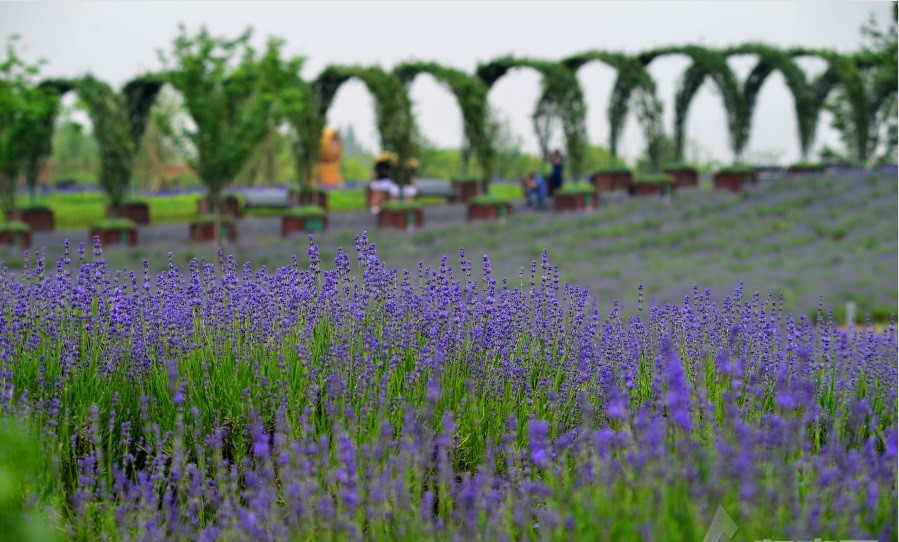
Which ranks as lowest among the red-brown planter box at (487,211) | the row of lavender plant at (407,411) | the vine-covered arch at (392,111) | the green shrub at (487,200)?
the row of lavender plant at (407,411)

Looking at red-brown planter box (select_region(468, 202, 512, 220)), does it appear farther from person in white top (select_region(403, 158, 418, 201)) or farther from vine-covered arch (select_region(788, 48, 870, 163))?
vine-covered arch (select_region(788, 48, 870, 163))

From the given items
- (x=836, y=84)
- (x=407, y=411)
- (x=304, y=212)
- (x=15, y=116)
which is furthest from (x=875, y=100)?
(x=407, y=411)

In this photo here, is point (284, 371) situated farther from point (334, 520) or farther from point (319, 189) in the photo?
point (319, 189)

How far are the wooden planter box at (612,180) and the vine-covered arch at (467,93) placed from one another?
4067mm

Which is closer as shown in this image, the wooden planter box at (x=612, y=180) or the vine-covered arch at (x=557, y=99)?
the vine-covered arch at (x=557, y=99)

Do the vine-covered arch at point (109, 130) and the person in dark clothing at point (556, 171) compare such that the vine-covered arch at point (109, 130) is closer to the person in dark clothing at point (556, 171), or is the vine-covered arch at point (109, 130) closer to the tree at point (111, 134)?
the tree at point (111, 134)

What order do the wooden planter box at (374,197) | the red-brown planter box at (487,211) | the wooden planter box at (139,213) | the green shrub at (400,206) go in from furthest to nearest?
the wooden planter box at (374,197), the wooden planter box at (139,213), the red-brown planter box at (487,211), the green shrub at (400,206)

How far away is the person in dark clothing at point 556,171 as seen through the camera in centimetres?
2152

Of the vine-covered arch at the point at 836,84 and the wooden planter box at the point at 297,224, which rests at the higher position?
the vine-covered arch at the point at 836,84

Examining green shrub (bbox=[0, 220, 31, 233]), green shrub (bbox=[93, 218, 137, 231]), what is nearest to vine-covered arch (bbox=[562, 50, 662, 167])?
green shrub (bbox=[93, 218, 137, 231])

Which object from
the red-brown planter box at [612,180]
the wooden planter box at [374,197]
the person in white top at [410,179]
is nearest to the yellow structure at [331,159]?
the wooden planter box at [374,197]

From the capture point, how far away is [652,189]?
2259 cm

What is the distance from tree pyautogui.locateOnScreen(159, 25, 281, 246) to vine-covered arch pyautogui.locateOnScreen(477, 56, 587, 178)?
5803 mm

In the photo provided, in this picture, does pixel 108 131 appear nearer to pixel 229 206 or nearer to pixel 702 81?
pixel 229 206
